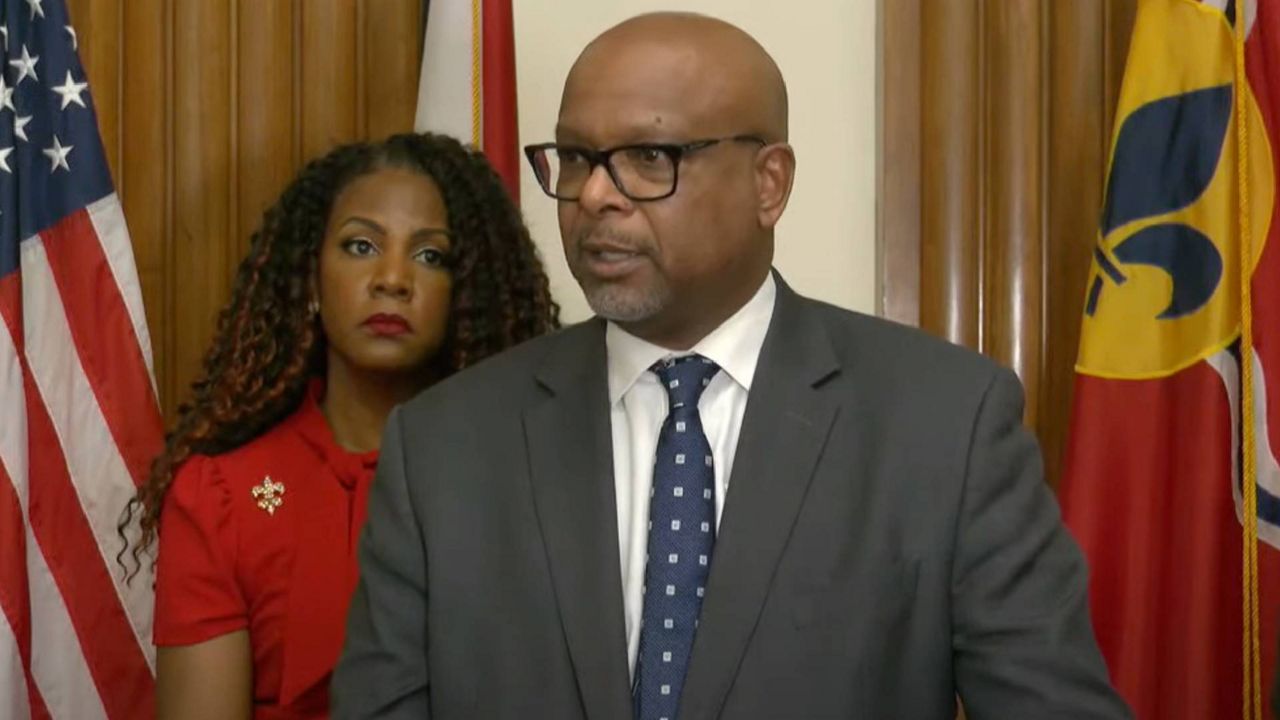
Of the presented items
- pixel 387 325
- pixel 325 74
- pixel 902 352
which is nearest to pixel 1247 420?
pixel 902 352

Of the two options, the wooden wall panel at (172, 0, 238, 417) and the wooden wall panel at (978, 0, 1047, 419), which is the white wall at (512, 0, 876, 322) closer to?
the wooden wall panel at (978, 0, 1047, 419)

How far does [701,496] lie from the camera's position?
70.8 inches

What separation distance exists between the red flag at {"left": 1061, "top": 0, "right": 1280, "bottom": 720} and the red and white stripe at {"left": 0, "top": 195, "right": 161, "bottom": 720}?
65.8 inches

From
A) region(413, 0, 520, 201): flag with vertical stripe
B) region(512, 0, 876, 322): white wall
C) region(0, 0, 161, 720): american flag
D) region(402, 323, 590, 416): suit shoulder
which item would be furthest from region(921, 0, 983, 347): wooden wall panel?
region(0, 0, 161, 720): american flag

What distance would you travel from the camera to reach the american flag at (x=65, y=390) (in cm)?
264

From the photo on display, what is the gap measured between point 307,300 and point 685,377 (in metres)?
0.99

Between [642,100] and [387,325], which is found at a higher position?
[642,100]

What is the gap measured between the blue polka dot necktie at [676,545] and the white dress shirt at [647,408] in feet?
0.06

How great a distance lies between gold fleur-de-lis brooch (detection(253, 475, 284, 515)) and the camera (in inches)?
95.6

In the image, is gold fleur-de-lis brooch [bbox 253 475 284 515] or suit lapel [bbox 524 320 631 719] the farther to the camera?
gold fleur-de-lis brooch [bbox 253 475 284 515]

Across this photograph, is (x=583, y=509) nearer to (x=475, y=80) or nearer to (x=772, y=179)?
(x=772, y=179)

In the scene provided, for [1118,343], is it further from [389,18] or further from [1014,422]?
[389,18]

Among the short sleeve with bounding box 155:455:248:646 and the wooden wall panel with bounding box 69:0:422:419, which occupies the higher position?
the wooden wall panel with bounding box 69:0:422:419

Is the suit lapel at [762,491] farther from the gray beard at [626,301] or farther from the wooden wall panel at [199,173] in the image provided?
the wooden wall panel at [199,173]
